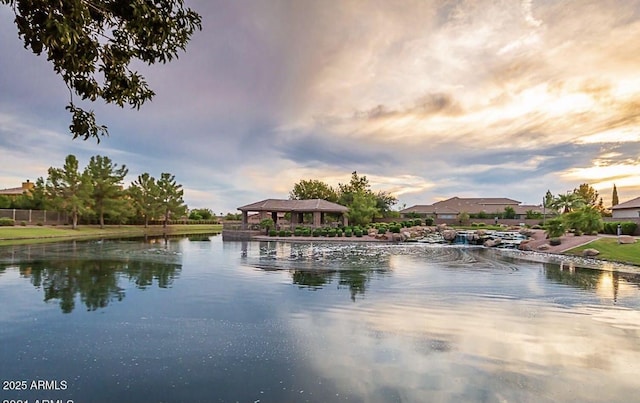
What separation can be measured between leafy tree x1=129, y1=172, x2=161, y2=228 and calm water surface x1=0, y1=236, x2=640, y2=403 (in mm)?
39615

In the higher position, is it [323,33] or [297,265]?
[323,33]

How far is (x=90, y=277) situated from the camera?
1202cm

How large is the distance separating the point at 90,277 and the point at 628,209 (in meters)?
47.7

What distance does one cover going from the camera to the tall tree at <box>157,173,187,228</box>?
5090 cm

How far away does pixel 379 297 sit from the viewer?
31.1ft

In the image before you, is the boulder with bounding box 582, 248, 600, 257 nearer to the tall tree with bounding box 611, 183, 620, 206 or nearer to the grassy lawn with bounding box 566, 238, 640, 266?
the grassy lawn with bounding box 566, 238, 640, 266

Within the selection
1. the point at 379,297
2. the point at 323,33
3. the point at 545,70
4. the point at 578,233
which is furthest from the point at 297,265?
the point at 578,233

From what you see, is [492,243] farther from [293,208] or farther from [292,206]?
[292,206]

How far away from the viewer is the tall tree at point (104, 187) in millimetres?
42750

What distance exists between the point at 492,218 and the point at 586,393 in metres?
57.3

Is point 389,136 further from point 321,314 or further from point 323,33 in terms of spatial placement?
point 321,314

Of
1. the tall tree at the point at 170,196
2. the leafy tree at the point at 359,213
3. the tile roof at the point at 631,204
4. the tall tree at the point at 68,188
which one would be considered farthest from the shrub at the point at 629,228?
the tall tree at the point at 170,196

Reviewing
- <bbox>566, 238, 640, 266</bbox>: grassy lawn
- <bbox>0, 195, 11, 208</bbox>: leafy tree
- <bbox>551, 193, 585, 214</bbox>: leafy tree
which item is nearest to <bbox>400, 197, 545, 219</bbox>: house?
<bbox>551, 193, 585, 214</bbox>: leafy tree

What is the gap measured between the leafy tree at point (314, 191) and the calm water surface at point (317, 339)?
171 ft
